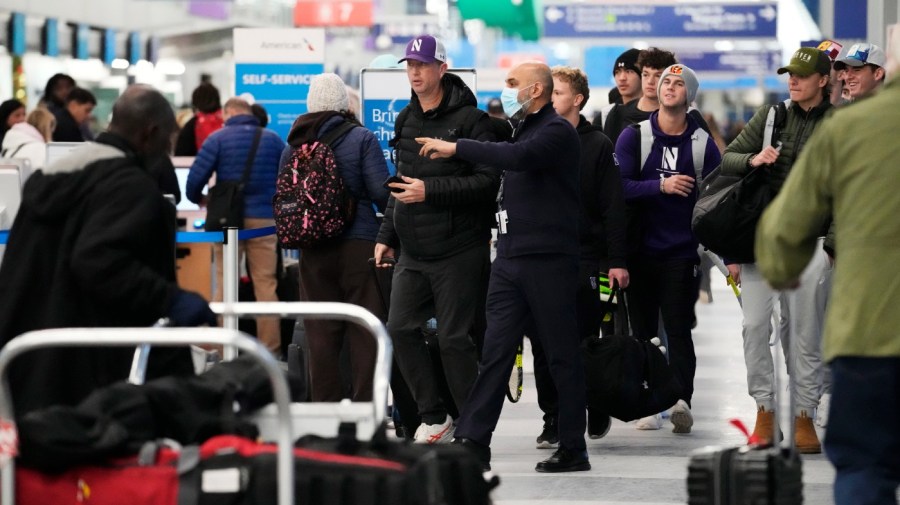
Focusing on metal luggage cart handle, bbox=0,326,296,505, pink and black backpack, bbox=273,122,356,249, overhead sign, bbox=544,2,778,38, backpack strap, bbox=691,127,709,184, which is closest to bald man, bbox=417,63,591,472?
pink and black backpack, bbox=273,122,356,249

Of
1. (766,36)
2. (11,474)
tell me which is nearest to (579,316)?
(11,474)

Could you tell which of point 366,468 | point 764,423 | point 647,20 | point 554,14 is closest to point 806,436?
point 764,423

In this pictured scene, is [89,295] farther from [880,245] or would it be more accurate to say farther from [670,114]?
[670,114]

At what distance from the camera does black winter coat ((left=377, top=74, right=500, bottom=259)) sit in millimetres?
7957

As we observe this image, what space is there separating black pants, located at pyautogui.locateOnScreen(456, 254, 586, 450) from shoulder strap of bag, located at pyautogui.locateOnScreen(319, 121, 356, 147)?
4.66 feet

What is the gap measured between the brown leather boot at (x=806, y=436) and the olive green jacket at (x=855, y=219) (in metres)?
3.76

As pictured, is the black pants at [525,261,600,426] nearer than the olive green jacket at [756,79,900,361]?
No

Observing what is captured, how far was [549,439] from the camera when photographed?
8.71 m

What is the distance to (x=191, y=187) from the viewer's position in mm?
11570

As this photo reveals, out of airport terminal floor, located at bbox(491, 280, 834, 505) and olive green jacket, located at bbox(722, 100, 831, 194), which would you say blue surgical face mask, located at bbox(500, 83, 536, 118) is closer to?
olive green jacket, located at bbox(722, 100, 831, 194)

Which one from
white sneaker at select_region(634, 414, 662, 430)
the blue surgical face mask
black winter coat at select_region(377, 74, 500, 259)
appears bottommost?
white sneaker at select_region(634, 414, 662, 430)

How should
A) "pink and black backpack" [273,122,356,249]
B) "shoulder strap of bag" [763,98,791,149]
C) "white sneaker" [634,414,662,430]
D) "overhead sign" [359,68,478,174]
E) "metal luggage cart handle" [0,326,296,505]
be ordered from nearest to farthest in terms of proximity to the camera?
"metal luggage cart handle" [0,326,296,505] → "shoulder strap of bag" [763,98,791,149] → "pink and black backpack" [273,122,356,249] → "white sneaker" [634,414,662,430] → "overhead sign" [359,68,478,174]

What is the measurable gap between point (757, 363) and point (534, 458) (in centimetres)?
125

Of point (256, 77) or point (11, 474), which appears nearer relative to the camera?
point (11, 474)
